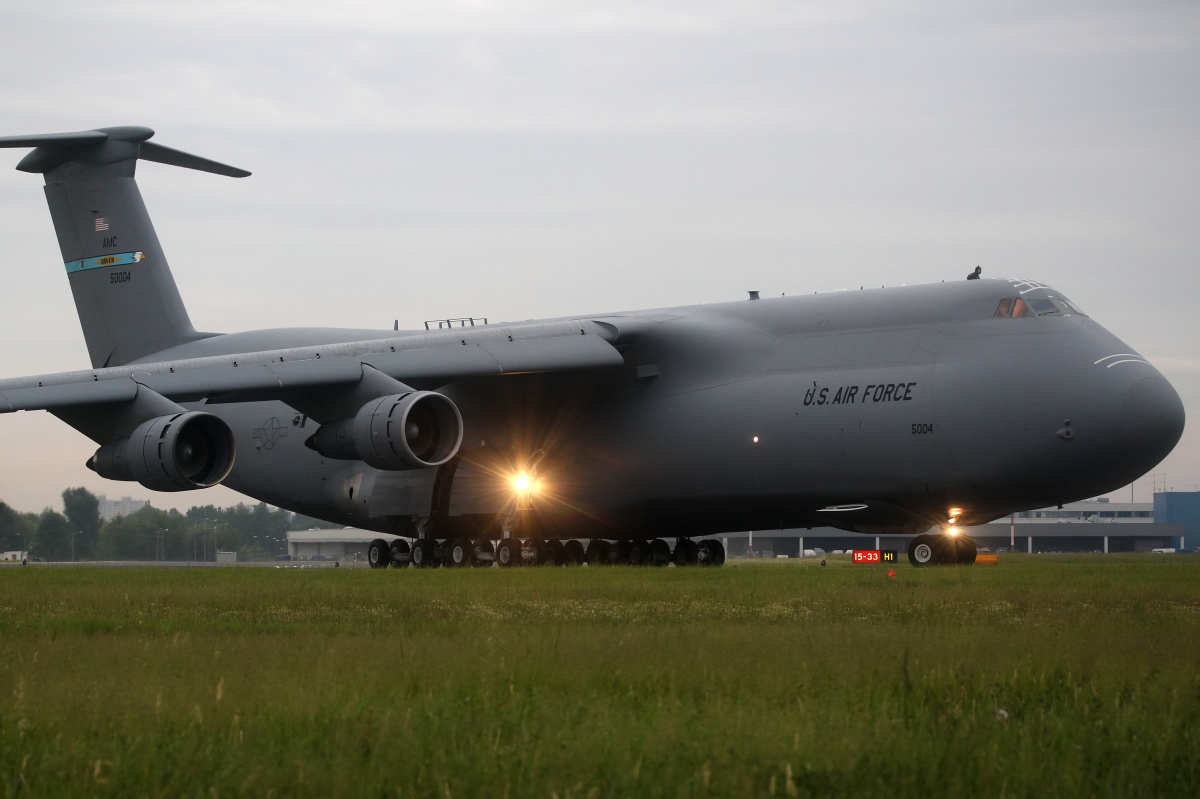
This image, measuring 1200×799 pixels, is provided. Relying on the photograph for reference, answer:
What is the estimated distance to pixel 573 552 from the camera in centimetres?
2409

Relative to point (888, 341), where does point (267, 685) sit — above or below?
below

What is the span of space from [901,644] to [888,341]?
11.3 meters

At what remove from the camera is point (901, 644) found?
7.79 meters

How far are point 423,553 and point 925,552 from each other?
868 centimetres

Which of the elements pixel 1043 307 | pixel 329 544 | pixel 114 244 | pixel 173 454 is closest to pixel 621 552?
pixel 173 454

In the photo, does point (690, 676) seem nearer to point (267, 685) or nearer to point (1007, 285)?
point (267, 685)

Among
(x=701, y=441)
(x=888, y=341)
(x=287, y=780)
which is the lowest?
(x=287, y=780)

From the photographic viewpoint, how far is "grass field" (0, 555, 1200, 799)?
4445mm

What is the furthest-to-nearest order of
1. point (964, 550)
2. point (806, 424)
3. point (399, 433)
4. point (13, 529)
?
point (13, 529)
point (964, 550)
point (806, 424)
point (399, 433)

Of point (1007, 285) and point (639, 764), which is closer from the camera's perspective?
point (639, 764)

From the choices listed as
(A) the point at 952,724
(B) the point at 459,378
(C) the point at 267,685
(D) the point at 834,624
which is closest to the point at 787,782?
(A) the point at 952,724

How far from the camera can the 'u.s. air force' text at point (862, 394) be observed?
59.4 ft

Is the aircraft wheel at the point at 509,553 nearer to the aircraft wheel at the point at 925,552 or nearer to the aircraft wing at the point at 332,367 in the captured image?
the aircraft wing at the point at 332,367

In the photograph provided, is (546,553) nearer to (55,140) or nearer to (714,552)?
(714,552)
